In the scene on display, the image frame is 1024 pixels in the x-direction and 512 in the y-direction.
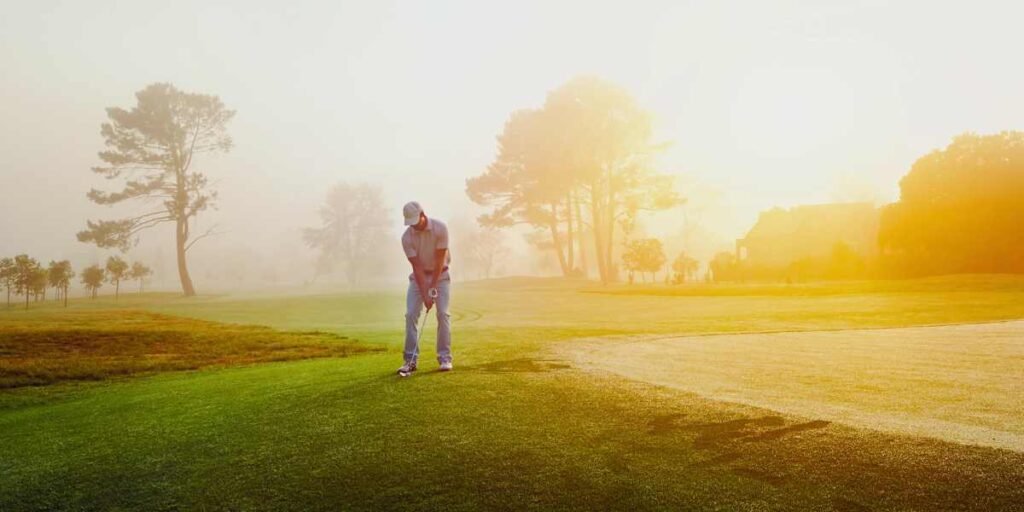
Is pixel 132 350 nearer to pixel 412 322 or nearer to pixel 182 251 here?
pixel 412 322

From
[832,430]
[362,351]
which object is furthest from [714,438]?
[362,351]

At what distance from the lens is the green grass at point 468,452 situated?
4.50m

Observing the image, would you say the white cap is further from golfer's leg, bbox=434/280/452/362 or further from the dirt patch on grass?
the dirt patch on grass

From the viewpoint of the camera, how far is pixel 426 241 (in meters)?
8.86

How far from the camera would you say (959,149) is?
40.5m

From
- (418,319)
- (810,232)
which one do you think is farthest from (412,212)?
(810,232)

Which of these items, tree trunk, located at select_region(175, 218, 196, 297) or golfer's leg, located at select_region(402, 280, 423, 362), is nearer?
golfer's leg, located at select_region(402, 280, 423, 362)

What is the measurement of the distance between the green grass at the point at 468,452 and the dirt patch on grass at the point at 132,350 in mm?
3693

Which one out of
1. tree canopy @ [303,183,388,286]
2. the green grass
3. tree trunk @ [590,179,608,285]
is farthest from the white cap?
tree canopy @ [303,183,388,286]

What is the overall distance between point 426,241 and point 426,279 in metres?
0.58

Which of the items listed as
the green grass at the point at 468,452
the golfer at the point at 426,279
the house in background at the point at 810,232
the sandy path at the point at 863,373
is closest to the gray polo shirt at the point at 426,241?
the golfer at the point at 426,279

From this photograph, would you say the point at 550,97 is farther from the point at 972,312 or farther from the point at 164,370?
the point at 164,370

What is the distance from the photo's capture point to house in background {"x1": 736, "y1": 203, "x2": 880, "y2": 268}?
57719 mm

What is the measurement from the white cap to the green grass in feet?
7.45
